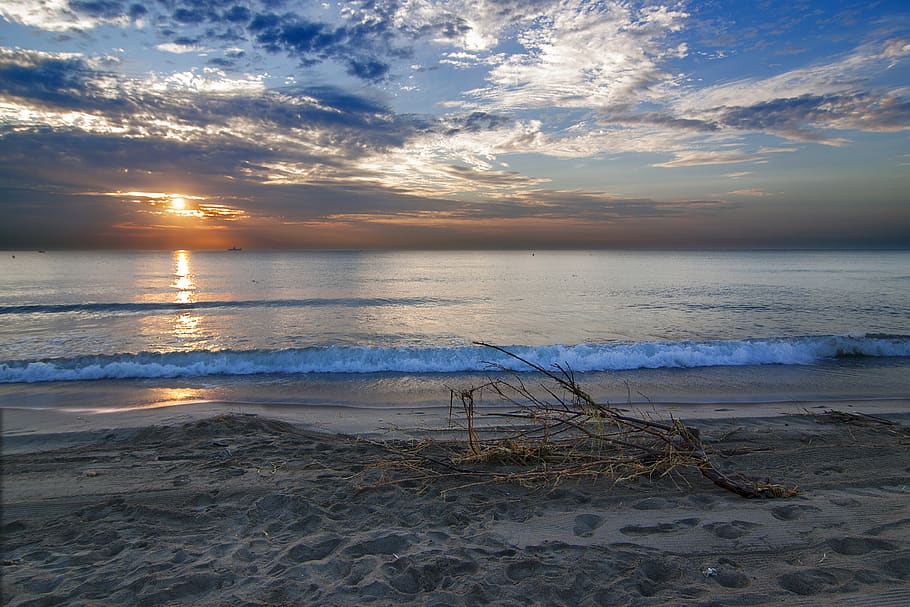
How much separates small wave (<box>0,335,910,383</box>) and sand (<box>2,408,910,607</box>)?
21.1ft

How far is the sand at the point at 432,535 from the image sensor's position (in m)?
2.98

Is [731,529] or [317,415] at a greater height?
[731,529]

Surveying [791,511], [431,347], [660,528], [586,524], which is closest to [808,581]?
[660,528]

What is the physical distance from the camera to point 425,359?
41.2ft

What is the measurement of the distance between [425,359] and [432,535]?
29.1 ft

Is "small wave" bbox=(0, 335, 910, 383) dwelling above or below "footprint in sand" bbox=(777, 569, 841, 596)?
below

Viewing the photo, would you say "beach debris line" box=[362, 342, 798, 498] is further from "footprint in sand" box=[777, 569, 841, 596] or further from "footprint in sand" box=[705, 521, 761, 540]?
"footprint in sand" box=[777, 569, 841, 596]

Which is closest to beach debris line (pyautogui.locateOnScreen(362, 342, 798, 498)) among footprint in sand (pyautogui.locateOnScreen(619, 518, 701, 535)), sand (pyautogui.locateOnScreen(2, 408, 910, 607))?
sand (pyautogui.locateOnScreen(2, 408, 910, 607))

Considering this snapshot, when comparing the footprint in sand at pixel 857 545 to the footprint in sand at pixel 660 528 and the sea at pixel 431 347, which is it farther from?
the sea at pixel 431 347

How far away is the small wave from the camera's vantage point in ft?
37.8

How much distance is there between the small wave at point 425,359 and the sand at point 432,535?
6.45 meters

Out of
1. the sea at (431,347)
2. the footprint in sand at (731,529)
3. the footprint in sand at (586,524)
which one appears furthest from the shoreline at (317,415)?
the footprint in sand at (731,529)

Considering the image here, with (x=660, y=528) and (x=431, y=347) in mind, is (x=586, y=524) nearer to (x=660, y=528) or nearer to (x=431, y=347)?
(x=660, y=528)

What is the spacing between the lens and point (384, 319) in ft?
68.6
